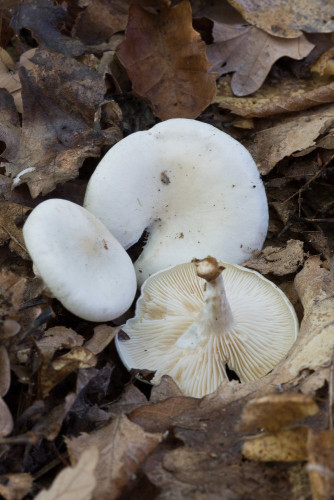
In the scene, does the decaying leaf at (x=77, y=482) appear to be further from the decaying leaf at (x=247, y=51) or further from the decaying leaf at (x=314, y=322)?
the decaying leaf at (x=247, y=51)

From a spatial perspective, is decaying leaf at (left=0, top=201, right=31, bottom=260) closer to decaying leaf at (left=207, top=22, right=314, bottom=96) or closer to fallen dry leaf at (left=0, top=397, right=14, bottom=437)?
fallen dry leaf at (left=0, top=397, right=14, bottom=437)

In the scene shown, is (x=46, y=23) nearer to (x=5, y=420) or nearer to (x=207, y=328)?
(x=207, y=328)

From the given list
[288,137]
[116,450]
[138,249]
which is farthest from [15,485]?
[288,137]

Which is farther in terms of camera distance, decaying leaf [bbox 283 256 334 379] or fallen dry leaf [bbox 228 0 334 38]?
fallen dry leaf [bbox 228 0 334 38]

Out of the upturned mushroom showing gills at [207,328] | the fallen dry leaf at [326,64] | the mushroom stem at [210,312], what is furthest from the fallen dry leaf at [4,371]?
the fallen dry leaf at [326,64]

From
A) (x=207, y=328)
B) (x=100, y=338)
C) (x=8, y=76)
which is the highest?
(x=8, y=76)

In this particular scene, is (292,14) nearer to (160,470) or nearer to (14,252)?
(14,252)

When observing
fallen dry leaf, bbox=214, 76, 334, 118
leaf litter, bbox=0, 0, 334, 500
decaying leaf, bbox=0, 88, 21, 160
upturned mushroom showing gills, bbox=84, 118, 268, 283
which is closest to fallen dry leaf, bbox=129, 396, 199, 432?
leaf litter, bbox=0, 0, 334, 500
